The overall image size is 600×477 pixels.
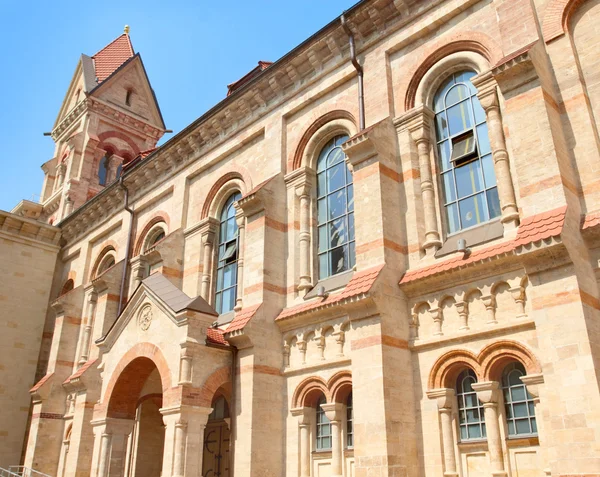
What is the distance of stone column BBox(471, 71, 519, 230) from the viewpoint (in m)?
11.2

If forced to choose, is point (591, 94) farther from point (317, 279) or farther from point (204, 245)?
point (204, 245)

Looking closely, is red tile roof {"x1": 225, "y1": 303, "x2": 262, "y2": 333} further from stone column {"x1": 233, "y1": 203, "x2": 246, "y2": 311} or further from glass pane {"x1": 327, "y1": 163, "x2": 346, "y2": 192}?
glass pane {"x1": 327, "y1": 163, "x2": 346, "y2": 192}

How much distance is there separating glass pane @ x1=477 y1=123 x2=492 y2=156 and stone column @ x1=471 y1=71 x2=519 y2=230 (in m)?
0.32

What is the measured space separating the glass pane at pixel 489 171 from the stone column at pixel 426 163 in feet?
4.04

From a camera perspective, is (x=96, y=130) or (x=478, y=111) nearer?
(x=478, y=111)

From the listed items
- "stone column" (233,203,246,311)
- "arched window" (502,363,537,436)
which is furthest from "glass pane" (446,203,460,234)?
"stone column" (233,203,246,311)

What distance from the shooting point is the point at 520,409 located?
10172 millimetres

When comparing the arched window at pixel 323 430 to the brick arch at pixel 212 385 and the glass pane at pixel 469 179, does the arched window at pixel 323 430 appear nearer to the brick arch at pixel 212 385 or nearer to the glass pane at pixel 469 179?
the brick arch at pixel 212 385

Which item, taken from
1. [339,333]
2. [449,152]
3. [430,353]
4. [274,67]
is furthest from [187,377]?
[274,67]

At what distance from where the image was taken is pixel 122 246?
895 inches

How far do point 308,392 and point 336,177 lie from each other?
570 centimetres

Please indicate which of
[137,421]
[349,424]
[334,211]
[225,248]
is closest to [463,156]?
[334,211]

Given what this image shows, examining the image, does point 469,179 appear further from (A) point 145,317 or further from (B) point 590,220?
(A) point 145,317

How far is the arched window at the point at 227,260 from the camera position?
56.9ft
